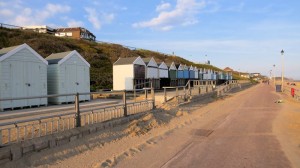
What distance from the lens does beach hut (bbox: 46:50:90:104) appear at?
1756cm

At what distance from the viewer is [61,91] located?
696 inches

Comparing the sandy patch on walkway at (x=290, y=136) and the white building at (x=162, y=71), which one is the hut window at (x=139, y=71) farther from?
the sandy patch on walkway at (x=290, y=136)

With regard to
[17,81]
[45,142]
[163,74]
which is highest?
[163,74]

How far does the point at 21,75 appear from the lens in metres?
15.1

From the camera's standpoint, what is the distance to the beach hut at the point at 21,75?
14227mm

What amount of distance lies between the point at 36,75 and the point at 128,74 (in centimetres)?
1479

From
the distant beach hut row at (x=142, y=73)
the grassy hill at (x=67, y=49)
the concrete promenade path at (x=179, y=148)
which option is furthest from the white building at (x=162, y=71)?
the concrete promenade path at (x=179, y=148)

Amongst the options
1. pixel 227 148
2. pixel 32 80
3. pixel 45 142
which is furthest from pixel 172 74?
pixel 45 142

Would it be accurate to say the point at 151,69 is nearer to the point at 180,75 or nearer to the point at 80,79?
the point at 180,75

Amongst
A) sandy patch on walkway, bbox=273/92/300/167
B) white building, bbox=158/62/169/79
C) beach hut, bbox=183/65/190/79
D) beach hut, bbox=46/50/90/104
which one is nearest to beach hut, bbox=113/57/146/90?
white building, bbox=158/62/169/79

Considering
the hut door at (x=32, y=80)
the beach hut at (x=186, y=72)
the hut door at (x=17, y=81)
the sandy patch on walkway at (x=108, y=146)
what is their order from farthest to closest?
the beach hut at (x=186, y=72) → the hut door at (x=32, y=80) → the hut door at (x=17, y=81) → the sandy patch on walkway at (x=108, y=146)

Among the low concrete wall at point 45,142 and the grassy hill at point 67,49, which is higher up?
the grassy hill at point 67,49

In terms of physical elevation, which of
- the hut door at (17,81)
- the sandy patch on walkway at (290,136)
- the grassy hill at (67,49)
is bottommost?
the sandy patch on walkway at (290,136)

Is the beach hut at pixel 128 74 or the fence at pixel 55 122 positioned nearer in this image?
the fence at pixel 55 122
